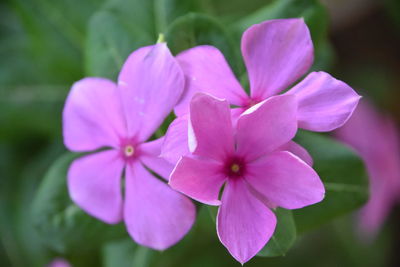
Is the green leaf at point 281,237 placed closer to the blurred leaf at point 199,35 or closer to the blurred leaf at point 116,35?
the blurred leaf at point 199,35

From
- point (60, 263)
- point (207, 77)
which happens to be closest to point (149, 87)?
point (207, 77)

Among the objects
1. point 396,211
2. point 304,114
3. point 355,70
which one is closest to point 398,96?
point 355,70

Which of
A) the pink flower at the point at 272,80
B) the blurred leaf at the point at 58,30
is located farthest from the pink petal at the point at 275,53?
the blurred leaf at the point at 58,30

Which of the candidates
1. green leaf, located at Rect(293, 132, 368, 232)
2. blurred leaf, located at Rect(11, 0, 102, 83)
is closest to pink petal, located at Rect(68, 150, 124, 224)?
green leaf, located at Rect(293, 132, 368, 232)

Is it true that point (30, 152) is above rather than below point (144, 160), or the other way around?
below

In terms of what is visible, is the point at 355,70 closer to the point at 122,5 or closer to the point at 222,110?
the point at 122,5

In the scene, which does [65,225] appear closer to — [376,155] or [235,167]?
[235,167]
